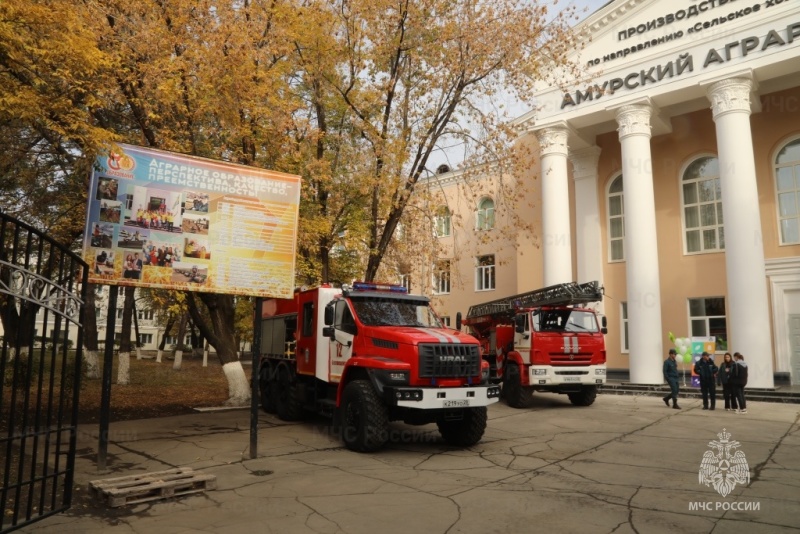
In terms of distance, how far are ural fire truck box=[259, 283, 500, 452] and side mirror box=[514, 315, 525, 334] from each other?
5068 mm

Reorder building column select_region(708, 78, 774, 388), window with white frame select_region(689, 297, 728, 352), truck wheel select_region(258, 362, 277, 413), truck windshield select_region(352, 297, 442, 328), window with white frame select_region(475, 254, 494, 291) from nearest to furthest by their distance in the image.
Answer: truck windshield select_region(352, 297, 442, 328) → truck wheel select_region(258, 362, 277, 413) → building column select_region(708, 78, 774, 388) → window with white frame select_region(689, 297, 728, 352) → window with white frame select_region(475, 254, 494, 291)

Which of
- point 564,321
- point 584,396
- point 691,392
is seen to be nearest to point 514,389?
point 584,396

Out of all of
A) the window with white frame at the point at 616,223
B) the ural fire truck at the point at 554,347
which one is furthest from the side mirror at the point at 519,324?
the window with white frame at the point at 616,223

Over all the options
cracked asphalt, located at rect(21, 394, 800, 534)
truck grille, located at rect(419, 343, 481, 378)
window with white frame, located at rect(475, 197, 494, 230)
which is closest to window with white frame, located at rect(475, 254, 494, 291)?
window with white frame, located at rect(475, 197, 494, 230)

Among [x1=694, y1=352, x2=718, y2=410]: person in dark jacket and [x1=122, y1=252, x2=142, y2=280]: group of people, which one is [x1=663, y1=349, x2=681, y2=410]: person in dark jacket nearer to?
[x1=694, y1=352, x2=718, y2=410]: person in dark jacket

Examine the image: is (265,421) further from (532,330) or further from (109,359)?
(532,330)

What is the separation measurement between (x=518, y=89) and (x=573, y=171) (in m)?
12.0

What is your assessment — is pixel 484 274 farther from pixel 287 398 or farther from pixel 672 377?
pixel 287 398

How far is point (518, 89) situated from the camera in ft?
50.1

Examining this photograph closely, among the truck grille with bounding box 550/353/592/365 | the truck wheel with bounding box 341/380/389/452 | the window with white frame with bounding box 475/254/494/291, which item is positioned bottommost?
the truck wheel with bounding box 341/380/389/452

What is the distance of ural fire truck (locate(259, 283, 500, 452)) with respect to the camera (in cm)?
929

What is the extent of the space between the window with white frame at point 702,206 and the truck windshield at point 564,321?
32.5ft

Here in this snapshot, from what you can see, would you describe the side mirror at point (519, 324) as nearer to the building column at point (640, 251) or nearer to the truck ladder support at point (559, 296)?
the truck ladder support at point (559, 296)

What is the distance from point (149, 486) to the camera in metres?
6.70
